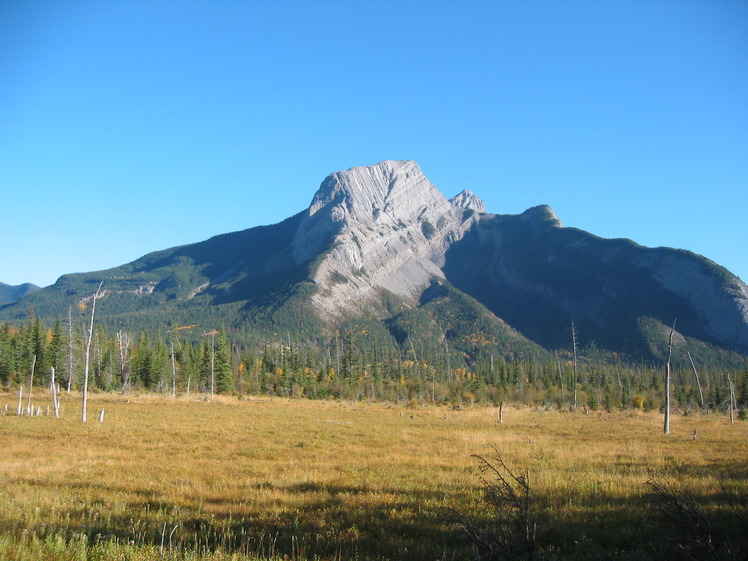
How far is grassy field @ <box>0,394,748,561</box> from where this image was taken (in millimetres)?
7750

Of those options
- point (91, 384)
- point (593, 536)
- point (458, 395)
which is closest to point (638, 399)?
point (458, 395)

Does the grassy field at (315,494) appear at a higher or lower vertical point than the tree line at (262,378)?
higher

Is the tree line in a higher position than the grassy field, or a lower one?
lower

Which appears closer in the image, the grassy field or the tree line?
the grassy field

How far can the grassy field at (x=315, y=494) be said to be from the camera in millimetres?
7750

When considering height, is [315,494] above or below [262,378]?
above

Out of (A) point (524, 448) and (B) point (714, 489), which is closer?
(B) point (714, 489)

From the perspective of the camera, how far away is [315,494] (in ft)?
38.2

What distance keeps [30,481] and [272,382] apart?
80222mm

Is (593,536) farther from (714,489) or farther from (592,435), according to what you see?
(592,435)

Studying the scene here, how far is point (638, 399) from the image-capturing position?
80688mm

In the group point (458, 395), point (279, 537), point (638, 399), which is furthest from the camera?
point (458, 395)

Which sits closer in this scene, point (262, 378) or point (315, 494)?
point (315, 494)

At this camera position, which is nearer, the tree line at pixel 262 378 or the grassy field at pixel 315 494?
the grassy field at pixel 315 494
